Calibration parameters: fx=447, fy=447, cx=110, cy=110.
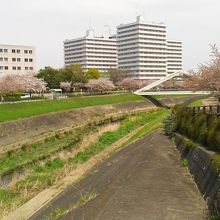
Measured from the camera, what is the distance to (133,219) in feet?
41.1

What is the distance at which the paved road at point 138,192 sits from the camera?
1312cm

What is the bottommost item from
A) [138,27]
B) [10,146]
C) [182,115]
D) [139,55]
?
[10,146]

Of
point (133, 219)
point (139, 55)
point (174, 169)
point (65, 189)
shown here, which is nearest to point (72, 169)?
point (65, 189)

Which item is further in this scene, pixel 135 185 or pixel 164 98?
pixel 164 98

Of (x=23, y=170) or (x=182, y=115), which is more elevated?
(x=182, y=115)

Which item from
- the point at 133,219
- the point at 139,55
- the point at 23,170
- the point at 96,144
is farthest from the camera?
the point at 139,55

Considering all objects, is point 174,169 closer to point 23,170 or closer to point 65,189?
point 65,189

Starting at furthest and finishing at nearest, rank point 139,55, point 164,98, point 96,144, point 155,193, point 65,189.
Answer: point 139,55 → point 164,98 → point 96,144 → point 65,189 → point 155,193

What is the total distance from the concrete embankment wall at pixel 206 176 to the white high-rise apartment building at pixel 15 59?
111554mm

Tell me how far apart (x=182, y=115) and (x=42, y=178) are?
13.1m

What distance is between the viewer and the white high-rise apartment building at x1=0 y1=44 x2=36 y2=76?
127 metres

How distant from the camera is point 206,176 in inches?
591

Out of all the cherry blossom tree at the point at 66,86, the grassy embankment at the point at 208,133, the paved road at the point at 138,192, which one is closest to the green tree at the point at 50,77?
the cherry blossom tree at the point at 66,86

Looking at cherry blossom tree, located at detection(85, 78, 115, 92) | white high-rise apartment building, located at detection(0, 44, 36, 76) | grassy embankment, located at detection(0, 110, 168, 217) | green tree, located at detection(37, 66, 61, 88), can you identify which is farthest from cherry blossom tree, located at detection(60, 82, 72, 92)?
grassy embankment, located at detection(0, 110, 168, 217)
